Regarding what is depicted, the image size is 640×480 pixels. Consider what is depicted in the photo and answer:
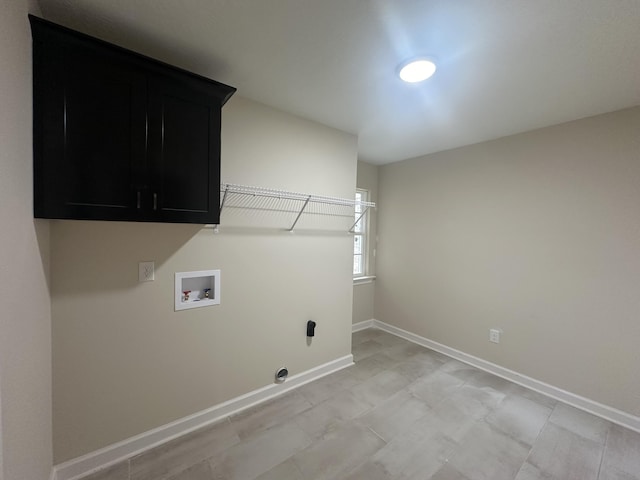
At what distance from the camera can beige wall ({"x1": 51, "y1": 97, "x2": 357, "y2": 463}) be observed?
1452 mm

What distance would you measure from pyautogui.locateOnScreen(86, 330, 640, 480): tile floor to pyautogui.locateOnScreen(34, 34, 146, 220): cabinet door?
157 centimetres

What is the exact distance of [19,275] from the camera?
3.11 ft

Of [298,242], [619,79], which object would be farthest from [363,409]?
[619,79]

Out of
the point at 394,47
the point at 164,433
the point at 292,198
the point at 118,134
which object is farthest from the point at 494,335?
the point at 118,134

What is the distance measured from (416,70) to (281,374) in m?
2.51

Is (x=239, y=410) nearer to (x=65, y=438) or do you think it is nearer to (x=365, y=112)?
(x=65, y=438)

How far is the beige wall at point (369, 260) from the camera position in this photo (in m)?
3.77

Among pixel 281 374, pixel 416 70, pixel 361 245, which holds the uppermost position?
pixel 416 70

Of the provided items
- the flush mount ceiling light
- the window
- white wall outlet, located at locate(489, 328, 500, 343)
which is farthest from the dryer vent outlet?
the flush mount ceiling light

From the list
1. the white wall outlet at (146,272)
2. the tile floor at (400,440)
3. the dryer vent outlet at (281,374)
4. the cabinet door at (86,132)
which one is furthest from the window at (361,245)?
A: the cabinet door at (86,132)

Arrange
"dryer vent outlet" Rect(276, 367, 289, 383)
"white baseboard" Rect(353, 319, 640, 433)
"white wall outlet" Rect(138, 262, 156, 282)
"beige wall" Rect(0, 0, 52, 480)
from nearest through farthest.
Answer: "beige wall" Rect(0, 0, 52, 480) → "white wall outlet" Rect(138, 262, 156, 282) → "white baseboard" Rect(353, 319, 640, 433) → "dryer vent outlet" Rect(276, 367, 289, 383)

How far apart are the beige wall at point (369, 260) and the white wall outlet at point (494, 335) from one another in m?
1.61

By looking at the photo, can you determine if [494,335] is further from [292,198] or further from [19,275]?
[19,275]

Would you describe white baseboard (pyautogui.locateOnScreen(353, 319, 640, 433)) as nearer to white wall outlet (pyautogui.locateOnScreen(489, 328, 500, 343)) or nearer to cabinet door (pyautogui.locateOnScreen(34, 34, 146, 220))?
white wall outlet (pyautogui.locateOnScreen(489, 328, 500, 343))
